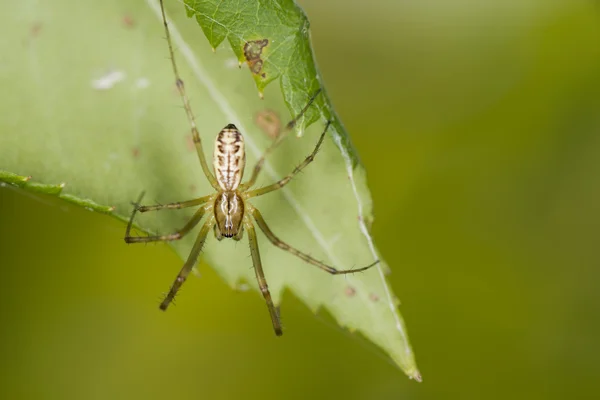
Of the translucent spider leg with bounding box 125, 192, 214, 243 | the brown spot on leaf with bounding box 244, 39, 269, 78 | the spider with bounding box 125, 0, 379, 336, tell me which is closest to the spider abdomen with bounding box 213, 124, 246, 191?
the spider with bounding box 125, 0, 379, 336

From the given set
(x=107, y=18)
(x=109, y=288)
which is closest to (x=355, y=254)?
(x=107, y=18)

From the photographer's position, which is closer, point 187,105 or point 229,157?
point 187,105

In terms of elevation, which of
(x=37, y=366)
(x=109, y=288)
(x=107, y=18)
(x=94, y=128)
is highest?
(x=107, y=18)

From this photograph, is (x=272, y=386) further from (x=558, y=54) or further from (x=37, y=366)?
(x=558, y=54)

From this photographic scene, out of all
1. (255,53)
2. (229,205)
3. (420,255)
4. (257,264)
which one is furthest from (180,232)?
(420,255)

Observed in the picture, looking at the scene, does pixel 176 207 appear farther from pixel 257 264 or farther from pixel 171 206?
pixel 257 264

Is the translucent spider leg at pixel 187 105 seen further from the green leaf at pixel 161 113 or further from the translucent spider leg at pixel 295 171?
the translucent spider leg at pixel 295 171

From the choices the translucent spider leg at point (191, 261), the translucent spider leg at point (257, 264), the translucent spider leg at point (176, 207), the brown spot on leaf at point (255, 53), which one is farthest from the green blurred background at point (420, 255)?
the brown spot on leaf at point (255, 53)
